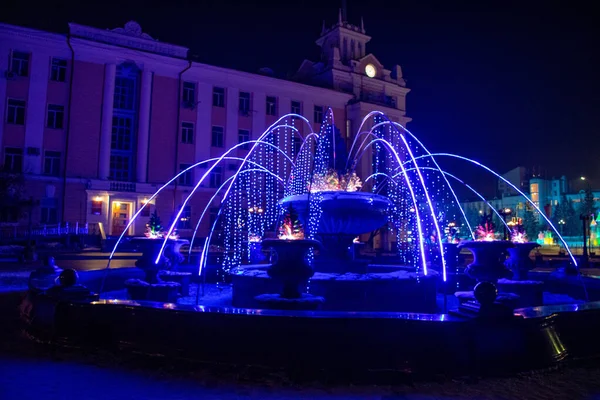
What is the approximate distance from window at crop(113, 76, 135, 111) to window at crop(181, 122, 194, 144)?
13.8ft

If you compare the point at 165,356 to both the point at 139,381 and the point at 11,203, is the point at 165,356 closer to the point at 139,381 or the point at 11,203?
the point at 139,381

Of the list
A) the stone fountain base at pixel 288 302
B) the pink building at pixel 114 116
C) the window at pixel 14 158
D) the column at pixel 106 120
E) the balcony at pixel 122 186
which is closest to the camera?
the stone fountain base at pixel 288 302

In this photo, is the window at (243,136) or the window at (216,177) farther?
the window at (243,136)

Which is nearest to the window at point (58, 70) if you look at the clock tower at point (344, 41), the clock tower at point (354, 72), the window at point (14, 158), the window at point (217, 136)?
the window at point (14, 158)

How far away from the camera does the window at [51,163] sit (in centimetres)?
3297

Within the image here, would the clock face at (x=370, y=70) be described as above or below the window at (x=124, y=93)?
above

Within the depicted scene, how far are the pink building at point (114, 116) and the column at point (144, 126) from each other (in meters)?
0.08

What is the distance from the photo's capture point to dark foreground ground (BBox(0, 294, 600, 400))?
14.8 ft

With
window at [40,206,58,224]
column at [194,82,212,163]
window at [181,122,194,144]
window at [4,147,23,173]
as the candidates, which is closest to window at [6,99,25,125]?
window at [4,147,23,173]

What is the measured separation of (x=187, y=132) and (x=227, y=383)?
35122 mm

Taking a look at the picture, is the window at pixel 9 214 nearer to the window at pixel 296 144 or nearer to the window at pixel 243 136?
the window at pixel 243 136

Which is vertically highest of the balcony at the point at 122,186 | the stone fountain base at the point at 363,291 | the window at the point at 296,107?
the window at the point at 296,107

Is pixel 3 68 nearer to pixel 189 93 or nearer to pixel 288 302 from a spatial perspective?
pixel 189 93

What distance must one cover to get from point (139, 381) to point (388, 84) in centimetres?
4816
